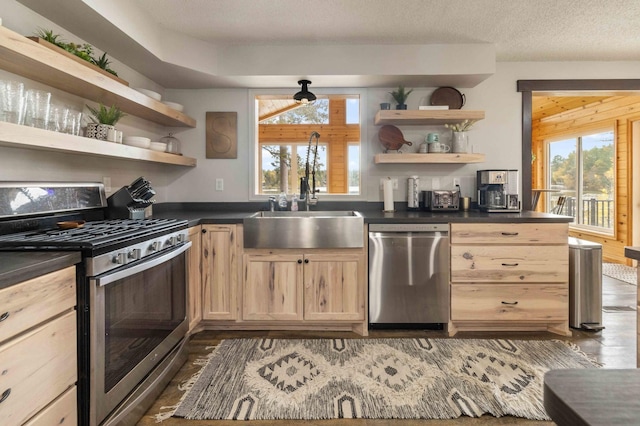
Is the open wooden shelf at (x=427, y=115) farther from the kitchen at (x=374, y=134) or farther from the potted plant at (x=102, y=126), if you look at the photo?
the potted plant at (x=102, y=126)

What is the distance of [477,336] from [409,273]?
69 cm

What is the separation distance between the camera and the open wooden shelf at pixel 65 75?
Result: 144 centimetres

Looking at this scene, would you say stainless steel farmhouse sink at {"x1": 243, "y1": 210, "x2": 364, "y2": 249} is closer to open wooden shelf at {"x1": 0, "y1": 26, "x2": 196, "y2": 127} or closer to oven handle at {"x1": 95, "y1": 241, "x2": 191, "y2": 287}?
oven handle at {"x1": 95, "y1": 241, "x2": 191, "y2": 287}

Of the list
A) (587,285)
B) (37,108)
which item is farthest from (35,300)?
(587,285)

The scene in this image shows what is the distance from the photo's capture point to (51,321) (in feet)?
3.90

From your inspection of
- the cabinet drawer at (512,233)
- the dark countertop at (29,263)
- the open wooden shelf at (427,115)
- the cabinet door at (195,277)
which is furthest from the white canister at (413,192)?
the dark countertop at (29,263)

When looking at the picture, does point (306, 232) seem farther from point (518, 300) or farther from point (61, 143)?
point (518, 300)

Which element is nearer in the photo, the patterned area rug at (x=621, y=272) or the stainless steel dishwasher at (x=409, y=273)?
the stainless steel dishwasher at (x=409, y=273)

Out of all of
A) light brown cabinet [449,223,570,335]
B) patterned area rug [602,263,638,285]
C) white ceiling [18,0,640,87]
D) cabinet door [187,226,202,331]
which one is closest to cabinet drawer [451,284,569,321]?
light brown cabinet [449,223,570,335]

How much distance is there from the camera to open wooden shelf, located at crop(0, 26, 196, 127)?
4.74ft

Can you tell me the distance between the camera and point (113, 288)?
1463mm

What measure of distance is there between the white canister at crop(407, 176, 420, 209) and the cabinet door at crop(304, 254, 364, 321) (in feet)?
2.86

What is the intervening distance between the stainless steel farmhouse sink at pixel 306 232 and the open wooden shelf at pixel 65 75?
1097 mm

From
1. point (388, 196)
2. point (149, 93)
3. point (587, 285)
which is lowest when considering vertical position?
point (587, 285)
